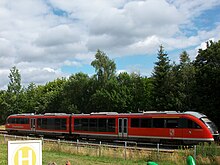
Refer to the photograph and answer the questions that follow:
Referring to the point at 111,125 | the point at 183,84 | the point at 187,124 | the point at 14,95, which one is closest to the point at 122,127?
the point at 111,125

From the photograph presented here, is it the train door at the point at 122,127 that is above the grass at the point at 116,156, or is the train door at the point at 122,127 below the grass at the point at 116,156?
above

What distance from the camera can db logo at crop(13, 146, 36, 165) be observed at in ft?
13.1

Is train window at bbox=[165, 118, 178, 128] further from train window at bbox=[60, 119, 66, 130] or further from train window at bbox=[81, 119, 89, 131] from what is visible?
train window at bbox=[60, 119, 66, 130]

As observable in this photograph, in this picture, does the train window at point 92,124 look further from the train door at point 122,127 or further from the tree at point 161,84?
the tree at point 161,84

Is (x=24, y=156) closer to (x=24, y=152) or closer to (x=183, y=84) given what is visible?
(x=24, y=152)

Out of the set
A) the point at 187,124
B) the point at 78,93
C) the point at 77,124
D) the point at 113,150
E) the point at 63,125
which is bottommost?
the point at 113,150

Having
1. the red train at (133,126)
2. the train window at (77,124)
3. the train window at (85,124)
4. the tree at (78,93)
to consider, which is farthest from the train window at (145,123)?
the tree at (78,93)

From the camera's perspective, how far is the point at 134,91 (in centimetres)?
5450

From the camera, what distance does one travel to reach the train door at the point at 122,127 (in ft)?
92.4

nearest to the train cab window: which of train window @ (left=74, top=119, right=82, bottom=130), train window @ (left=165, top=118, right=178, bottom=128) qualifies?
train window @ (left=165, top=118, right=178, bottom=128)

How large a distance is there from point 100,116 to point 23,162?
87.4ft

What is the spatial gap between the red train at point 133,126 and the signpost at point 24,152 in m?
20.4

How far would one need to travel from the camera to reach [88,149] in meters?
19.6

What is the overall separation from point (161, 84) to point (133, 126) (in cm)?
1881
